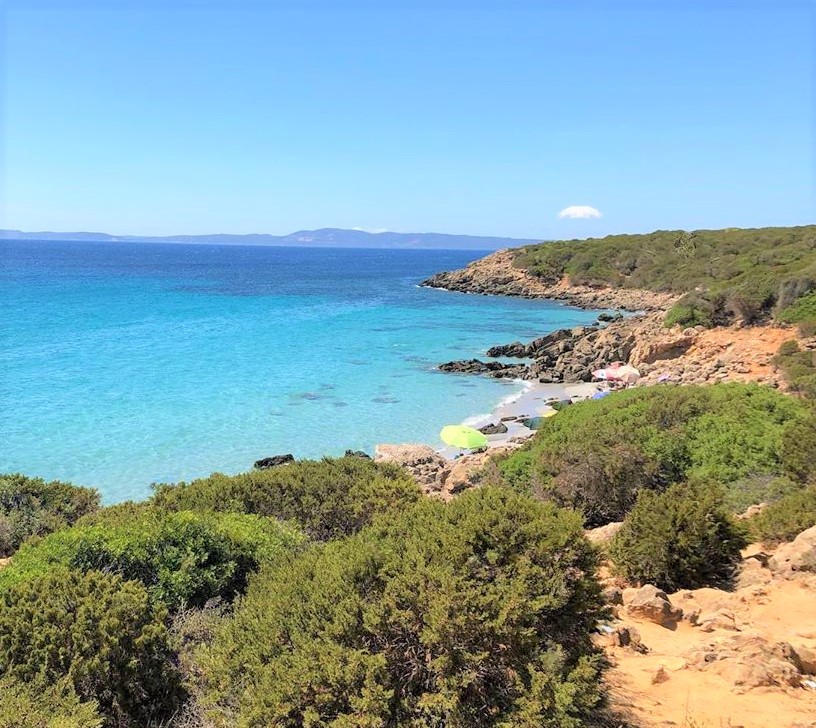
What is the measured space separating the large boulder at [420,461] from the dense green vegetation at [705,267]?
17252mm

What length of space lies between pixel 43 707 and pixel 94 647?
64cm

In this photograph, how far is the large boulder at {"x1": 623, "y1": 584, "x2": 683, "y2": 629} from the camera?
6.61 meters

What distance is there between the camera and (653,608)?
6664mm

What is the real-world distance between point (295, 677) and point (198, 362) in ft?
103

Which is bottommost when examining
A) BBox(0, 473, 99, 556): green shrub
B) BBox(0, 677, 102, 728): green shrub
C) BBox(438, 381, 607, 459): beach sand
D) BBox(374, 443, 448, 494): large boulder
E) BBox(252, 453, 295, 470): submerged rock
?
BBox(252, 453, 295, 470): submerged rock

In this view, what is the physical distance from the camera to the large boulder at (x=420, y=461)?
14.9 meters

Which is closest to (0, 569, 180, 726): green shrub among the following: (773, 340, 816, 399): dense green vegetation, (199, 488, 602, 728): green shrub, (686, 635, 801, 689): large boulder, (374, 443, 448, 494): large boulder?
(199, 488, 602, 728): green shrub

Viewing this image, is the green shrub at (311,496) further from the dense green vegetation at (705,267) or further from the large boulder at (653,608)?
the dense green vegetation at (705,267)

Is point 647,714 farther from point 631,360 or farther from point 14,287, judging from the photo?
point 14,287

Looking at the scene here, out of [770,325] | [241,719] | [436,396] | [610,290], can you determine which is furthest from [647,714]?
[610,290]

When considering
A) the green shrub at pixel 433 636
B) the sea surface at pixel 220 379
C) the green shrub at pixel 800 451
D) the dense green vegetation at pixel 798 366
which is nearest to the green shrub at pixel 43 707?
the green shrub at pixel 433 636

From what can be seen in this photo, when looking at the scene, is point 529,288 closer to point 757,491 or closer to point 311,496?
point 757,491

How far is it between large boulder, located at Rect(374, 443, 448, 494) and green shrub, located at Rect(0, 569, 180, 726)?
968 cm

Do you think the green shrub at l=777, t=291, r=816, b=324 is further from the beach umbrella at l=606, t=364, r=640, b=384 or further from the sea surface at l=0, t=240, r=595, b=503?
the sea surface at l=0, t=240, r=595, b=503
